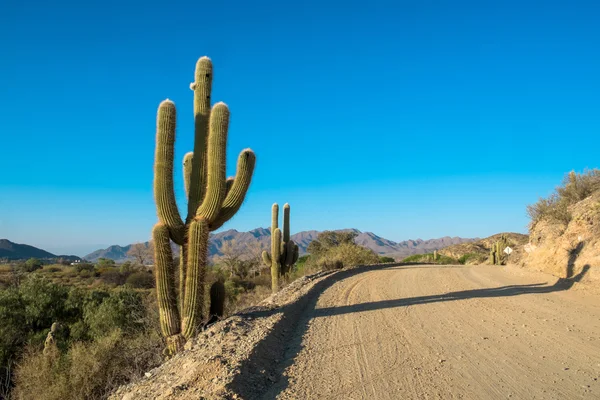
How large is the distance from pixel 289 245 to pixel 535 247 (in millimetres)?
12257

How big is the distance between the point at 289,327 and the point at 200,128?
4911mm

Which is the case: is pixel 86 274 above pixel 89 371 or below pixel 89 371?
above

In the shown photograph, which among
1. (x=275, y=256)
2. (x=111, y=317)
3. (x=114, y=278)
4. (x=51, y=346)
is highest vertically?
(x=275, y=256)

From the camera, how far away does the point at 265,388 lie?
17.9ft

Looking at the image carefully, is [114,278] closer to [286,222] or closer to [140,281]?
[140,281]

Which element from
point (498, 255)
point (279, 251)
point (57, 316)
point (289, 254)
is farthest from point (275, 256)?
point (498, 255)

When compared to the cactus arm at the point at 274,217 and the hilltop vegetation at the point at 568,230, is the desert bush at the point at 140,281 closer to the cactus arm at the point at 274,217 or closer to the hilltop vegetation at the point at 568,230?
the cactus arm at the point at 274,217

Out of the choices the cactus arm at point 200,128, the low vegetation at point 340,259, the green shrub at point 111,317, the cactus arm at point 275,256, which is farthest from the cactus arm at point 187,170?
the low vegetation at point 340,259

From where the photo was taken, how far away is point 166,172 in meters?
8.94

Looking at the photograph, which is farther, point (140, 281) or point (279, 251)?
point (140, 281)

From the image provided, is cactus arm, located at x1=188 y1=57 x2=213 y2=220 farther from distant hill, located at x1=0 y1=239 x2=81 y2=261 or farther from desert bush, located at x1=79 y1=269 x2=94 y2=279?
distant hill, located at x1=0 y1=239 x2=81 y2=261

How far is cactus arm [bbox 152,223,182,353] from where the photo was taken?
332 inches

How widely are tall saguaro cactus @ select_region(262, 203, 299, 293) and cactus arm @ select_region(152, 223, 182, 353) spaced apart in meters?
10.1

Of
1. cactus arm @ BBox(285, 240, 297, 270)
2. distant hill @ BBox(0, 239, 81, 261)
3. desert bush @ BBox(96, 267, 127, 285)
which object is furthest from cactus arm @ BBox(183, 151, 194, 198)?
distant hill @ BBox(0, 239, 81, 261)
